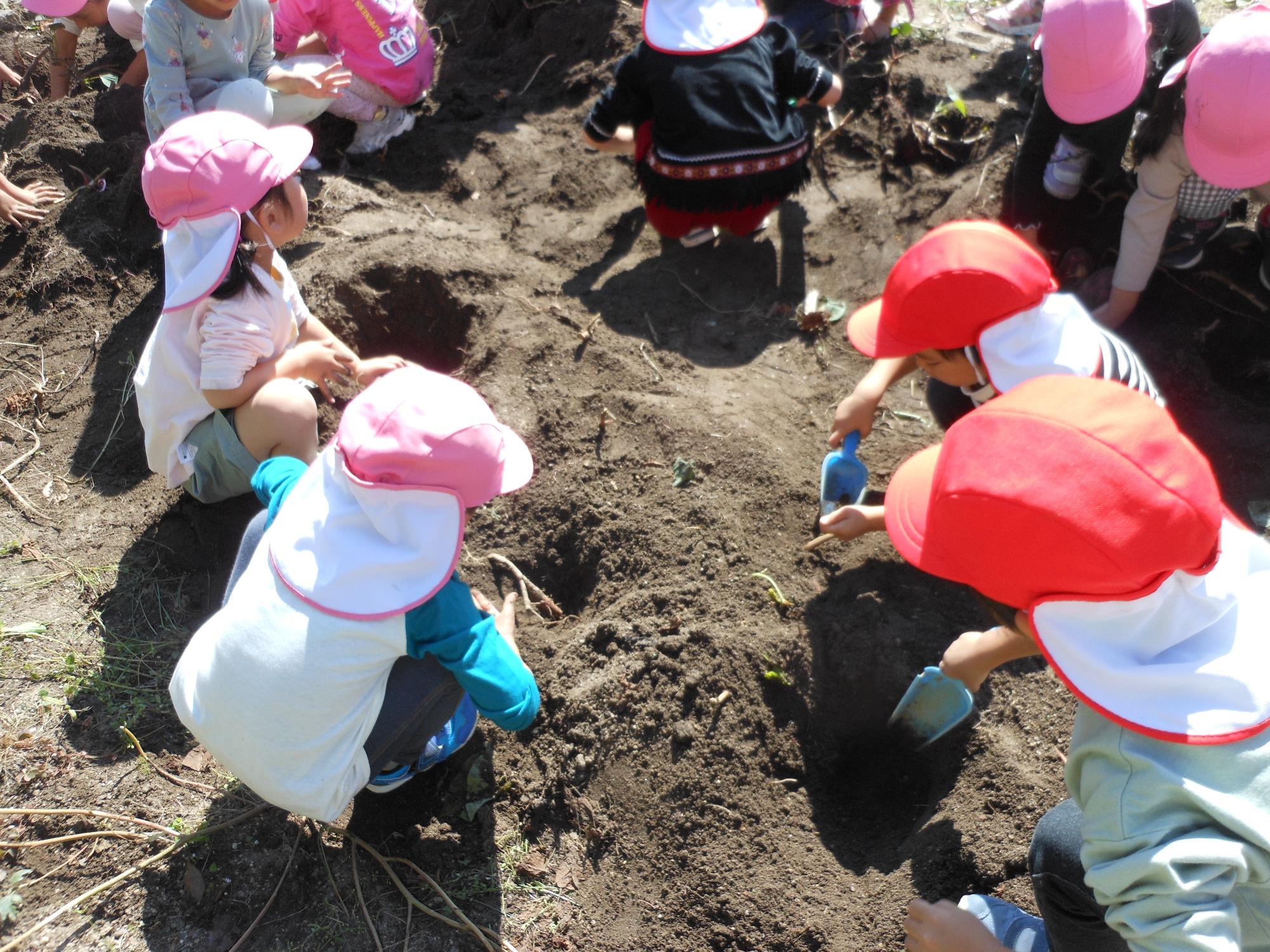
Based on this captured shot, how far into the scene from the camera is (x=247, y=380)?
8.07ft

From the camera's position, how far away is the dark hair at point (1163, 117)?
2789 millimetres

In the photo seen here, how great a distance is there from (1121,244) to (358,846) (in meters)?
2.98

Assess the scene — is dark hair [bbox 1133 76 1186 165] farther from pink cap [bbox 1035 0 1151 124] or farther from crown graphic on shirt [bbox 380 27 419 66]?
crown graphic on shirt [bbox 380 27 419 66]

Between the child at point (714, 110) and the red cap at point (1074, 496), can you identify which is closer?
the red cap at point (1074, 496)

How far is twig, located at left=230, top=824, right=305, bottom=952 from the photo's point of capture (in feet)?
6.46

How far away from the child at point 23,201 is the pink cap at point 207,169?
1.80 m

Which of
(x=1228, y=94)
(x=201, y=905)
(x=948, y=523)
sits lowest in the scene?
(x=201, y=905)

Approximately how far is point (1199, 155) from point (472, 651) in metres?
2.52

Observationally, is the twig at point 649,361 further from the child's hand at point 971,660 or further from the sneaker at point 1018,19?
the sneaker at point 1018,19

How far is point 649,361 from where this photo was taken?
122 inches

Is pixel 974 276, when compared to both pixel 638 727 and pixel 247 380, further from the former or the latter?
pixel 247 380

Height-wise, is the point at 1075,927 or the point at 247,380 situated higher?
the point at 247,380

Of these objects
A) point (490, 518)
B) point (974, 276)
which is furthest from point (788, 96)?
point (490, 518)

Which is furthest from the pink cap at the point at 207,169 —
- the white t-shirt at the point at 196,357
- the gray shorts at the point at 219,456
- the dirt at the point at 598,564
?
the dirt at the point at 598,564
